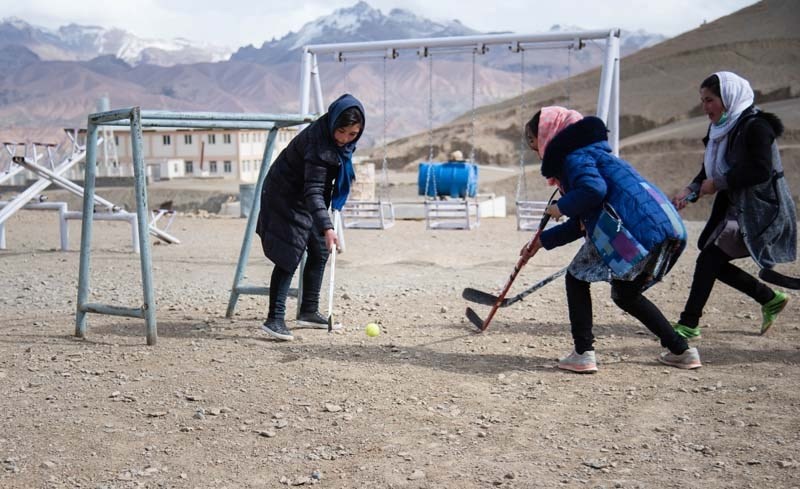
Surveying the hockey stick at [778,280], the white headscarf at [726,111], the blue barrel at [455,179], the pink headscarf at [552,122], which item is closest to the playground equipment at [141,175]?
the pink headscarf at [552,122]

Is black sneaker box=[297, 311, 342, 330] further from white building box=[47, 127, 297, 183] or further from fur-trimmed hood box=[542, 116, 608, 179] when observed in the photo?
white building box=[47, 127, 297, 183]

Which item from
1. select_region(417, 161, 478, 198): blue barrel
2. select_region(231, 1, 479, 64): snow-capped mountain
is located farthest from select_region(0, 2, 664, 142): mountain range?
select_region(417, 161, 478, 198): blue barrel

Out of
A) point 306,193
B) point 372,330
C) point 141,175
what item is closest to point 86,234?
point 141,175

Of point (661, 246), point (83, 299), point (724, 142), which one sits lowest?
point (83, 299)

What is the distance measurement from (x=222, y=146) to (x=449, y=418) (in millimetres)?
39651

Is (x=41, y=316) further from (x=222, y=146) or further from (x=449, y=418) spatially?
(x=222, y=146)

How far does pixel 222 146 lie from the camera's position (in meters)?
42.5

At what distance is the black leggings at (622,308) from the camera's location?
4.86 metres

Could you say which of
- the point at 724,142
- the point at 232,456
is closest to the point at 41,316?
the point at 232,456

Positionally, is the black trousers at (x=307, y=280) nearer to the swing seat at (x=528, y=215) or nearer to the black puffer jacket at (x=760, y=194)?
the black puffer jacket at (x=760, y=194)

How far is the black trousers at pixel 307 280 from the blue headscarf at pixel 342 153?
314 mm

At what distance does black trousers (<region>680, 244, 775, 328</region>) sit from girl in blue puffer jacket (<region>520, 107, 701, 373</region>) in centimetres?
81

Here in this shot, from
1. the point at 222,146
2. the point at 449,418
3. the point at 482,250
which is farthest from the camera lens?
the point at 222,146

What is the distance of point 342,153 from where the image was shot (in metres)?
5.47
